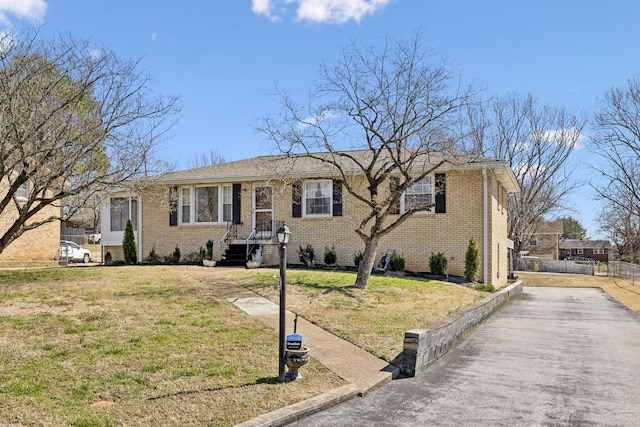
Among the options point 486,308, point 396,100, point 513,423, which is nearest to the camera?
point 513,423

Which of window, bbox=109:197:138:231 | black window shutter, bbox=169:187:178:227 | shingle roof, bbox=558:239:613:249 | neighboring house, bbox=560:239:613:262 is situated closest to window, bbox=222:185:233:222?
black window shutter, bbox=169:187:178:227

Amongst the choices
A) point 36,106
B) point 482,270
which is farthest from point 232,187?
point 36,106

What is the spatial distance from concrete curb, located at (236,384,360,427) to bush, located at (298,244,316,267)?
13345 mm

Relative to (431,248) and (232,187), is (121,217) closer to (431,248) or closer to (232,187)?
(232,187)

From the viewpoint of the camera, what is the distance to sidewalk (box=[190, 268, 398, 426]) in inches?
237

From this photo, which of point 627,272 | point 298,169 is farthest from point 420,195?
point 627,272

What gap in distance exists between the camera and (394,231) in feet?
64.4

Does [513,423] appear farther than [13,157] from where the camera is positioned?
No

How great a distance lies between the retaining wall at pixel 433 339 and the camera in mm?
7969

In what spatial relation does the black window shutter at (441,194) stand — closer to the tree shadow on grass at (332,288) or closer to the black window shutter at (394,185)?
the black window shutter at (394,185)

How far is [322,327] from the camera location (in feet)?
32.8

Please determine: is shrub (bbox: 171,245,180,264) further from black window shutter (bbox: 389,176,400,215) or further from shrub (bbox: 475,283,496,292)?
shrub (bbox: 475,283,496,292)

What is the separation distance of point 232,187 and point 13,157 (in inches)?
430

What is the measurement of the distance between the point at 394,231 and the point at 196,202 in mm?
8206
